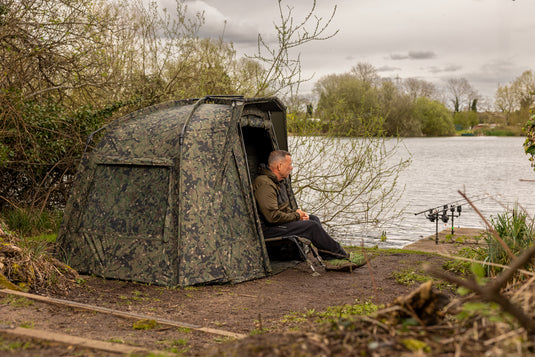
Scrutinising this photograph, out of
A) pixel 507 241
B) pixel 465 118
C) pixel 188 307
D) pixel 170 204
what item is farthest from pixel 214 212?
pixel 465 118

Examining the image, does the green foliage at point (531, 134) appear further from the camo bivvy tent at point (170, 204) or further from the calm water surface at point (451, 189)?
the camo bivvy tent at point (170, 204)

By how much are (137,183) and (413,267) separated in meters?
4.45

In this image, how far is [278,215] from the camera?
7.38 meters

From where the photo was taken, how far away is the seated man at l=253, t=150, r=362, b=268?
7352 mm

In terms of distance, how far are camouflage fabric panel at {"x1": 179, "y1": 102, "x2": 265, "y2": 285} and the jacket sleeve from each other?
340mm

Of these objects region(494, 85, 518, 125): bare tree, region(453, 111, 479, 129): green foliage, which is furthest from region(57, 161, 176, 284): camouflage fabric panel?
region(453, 111, 479, 129): green foliage

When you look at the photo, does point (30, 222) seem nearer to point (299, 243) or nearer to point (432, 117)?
point (299, 243)

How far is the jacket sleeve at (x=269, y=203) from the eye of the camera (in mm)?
7340

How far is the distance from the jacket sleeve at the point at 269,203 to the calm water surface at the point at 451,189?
100 inches

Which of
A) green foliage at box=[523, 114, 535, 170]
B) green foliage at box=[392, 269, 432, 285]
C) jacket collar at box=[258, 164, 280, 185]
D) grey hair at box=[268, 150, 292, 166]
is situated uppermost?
green foliage at box=[523, 114, 535, 170]

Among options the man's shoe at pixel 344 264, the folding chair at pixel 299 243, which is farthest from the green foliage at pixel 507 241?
the folding chair at pixel 299 243

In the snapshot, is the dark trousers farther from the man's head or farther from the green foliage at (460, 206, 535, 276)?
the green foliage at (460, 206, 535, 276)

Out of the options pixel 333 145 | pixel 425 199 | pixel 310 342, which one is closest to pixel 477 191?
pixel 425 199

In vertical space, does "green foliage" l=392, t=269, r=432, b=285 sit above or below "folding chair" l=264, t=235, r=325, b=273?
below
